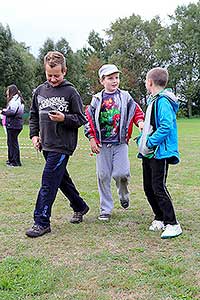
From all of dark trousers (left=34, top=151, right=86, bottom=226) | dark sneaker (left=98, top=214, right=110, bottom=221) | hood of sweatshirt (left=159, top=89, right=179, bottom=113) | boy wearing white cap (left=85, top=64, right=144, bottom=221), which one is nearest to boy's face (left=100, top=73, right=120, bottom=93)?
boy wearing white cap (left=85, top=64, right=144, bottom=221)

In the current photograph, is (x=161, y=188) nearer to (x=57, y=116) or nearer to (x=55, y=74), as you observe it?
(x=57, y=116)

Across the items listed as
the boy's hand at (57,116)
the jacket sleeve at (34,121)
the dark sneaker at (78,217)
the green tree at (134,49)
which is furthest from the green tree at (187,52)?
the boy's hand at (57,116)

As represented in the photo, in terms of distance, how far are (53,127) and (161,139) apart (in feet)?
3.72

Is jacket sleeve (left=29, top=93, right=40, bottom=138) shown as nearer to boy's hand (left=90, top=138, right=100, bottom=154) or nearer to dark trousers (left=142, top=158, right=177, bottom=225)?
boy's hand (left=90, top=138, right=100, bottom=154)

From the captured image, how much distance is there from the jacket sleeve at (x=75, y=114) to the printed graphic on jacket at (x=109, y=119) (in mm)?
406

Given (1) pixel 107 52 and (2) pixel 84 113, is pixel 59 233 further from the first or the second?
(1) pixel 107 52

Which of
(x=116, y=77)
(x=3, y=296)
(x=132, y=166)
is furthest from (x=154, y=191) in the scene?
(x=132, y=166)

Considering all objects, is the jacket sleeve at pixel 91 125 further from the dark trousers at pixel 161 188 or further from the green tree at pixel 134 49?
the green tree at pixel 134 49

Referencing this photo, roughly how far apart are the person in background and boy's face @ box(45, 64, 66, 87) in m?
5.33

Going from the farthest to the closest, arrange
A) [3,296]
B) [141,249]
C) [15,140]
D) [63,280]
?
[15,140] < [141,249] < [63,280] < [3,296]

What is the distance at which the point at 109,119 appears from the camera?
542cm

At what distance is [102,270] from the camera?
385cm

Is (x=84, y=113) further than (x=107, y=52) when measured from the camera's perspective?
No

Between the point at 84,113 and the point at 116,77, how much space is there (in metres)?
0.59
